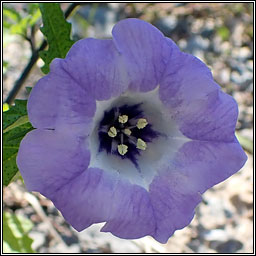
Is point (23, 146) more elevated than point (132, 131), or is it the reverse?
point (23, 146)

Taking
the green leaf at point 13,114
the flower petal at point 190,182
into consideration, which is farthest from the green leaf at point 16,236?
the flower petal at point 190,182

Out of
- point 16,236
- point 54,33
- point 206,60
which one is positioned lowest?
point 206,60

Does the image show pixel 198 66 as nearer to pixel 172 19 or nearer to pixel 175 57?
Answer: pixel 175 57

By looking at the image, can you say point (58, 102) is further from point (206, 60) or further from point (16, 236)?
point (206, 60)

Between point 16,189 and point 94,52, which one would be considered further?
point 16,189

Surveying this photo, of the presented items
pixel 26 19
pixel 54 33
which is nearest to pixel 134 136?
pixel 54 33

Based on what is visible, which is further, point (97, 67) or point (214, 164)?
point (214, 164)

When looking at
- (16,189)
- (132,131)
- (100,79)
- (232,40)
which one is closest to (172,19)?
(232,40)
